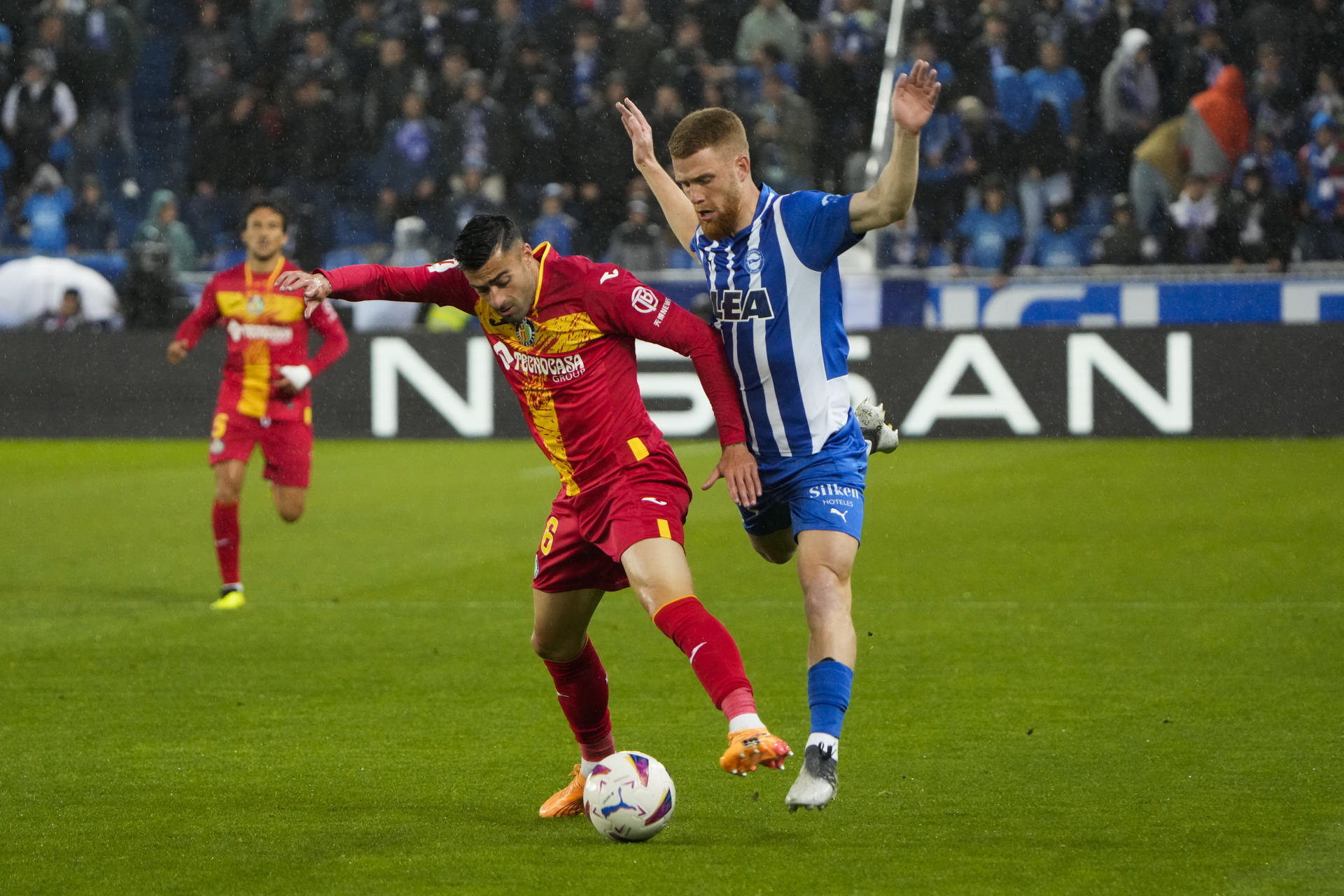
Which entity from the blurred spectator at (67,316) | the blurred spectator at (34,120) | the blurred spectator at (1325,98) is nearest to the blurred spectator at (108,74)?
the blurred spectator at (34,120)

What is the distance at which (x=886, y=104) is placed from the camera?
16.8m

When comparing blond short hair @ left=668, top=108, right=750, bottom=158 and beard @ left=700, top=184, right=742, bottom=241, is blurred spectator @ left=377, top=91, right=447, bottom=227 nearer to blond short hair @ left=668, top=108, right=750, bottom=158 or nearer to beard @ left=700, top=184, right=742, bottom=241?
beard @ left=700, top=184, right=742, bottom=241

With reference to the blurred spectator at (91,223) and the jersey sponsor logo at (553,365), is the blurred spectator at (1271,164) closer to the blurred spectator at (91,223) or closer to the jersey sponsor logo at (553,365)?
the blurred spectator at (91,223)

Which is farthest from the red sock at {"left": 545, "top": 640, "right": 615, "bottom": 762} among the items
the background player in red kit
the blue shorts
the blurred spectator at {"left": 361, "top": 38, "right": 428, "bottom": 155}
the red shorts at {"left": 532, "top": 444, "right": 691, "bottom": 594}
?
the blurred spectator at {"left": 361, "top": 38, "right": 428, "bottom": 155}

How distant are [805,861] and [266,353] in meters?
5.43

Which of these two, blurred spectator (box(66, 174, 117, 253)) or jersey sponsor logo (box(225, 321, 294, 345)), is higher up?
blurred spectator (box(66, 174, 117, 253))

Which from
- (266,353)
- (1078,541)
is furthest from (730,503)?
(266,353)

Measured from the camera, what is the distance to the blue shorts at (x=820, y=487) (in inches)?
186

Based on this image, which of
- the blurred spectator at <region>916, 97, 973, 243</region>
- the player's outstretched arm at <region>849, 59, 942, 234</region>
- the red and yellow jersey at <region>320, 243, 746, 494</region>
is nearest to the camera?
the player's outstretched arm at <region>849, 59, 942, 234</region>

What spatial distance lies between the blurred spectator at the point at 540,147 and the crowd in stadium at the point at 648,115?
22 millimetres

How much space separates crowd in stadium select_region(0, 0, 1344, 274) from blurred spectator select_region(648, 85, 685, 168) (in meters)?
0.04

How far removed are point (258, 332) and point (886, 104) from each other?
9.37 metres

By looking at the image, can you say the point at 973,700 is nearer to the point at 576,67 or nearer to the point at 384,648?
the point at 384,648

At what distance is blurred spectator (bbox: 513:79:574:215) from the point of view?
57.5ft
